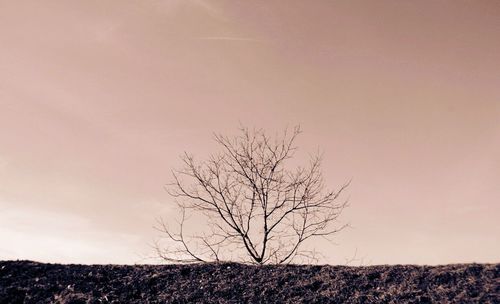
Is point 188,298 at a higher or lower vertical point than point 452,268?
lower

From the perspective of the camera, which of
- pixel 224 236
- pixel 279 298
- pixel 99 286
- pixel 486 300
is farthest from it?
pixel 224 236

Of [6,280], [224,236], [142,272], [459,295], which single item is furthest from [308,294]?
[224,236]

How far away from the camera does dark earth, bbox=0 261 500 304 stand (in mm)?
6672

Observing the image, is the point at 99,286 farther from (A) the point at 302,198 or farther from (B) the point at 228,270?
(A) the point at 302,198

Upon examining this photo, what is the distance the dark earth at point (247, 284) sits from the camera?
21.9 feet

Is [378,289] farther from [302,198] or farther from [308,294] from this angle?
[302,198]

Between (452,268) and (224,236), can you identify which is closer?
(452,268)

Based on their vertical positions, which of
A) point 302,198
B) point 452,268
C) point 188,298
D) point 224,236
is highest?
point 302,198

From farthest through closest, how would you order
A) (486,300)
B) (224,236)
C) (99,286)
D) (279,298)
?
(224,236), (99,286), (279,298), (486,300)

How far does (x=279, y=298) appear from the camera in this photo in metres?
6.86

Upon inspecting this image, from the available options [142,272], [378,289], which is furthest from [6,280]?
[378,289]

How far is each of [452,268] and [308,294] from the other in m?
2.18

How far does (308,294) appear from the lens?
6.90 m

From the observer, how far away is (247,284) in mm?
7273
